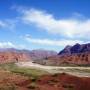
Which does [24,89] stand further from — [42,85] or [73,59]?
[73,59]

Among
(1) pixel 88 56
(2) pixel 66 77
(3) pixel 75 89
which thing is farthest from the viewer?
(1) pixel 88 56

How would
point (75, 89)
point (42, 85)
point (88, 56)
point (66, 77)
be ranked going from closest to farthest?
point (75, 89), point (42, 85), point (66, 77), point (88, 56)

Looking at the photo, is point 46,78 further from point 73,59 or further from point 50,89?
point 73,59

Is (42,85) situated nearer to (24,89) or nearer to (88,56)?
(24,89)

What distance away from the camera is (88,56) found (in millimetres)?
187625

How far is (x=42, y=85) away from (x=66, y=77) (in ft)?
19.3

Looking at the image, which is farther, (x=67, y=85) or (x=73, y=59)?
(x=73, y=59)

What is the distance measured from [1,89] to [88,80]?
1439cm

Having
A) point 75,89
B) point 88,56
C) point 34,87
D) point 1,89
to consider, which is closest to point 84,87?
point 75,89

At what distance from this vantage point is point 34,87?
137 feet

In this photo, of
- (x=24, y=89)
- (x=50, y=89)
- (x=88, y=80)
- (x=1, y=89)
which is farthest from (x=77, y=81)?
(x=1, y=89)

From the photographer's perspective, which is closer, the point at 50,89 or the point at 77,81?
the point at 50,89

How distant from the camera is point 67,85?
4256cm

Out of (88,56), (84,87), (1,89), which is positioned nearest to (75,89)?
(84,87)
